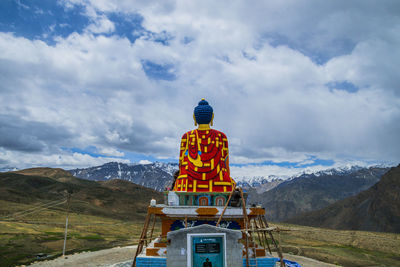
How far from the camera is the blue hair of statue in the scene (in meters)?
18.9

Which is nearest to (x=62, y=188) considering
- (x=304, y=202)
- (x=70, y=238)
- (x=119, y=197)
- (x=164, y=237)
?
(x=119, y=197)

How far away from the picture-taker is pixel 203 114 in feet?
62.1

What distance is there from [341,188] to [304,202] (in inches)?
1369

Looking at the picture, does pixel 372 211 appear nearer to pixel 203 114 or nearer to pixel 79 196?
pixel 203 114

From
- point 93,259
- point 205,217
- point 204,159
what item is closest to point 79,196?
point 93,259

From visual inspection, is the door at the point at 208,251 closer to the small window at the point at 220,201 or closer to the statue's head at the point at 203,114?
the small window at the point at 220,201

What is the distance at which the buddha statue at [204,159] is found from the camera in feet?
Result: 54.2

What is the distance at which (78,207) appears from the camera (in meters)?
60.5

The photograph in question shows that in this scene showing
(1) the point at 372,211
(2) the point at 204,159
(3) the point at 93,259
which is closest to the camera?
(2) the point at 204,159

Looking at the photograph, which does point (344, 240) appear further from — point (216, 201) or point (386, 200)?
point (386, 200)

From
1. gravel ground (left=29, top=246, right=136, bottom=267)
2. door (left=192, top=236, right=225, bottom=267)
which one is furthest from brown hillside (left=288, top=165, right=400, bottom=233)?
door (left=192, top=236, right=225, bottom=267)

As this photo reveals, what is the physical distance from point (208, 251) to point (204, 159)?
6.89 meters

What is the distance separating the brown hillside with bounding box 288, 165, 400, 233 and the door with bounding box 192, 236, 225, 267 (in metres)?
70.0

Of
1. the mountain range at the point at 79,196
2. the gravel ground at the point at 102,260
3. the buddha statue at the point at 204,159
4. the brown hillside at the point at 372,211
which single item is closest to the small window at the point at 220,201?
the buddha statue at the point at 204,159
